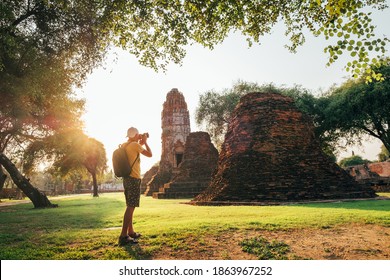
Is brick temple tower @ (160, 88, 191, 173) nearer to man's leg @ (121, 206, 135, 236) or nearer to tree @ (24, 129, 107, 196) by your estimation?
tree @ (24, 129, 107, 196)

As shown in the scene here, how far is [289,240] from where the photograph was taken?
12.3 feet

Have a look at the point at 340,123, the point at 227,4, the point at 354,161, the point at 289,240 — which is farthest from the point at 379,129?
the point at 354,161

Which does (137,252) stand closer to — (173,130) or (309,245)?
(309,245)

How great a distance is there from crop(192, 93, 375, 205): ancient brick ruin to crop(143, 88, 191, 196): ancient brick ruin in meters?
13.1

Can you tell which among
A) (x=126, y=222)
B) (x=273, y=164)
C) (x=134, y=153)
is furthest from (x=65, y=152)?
(x=126, y=222)

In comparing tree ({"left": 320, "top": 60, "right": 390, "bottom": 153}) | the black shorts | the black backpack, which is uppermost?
tree ({"left": 320, "top": 60, "right": 390, "bottom": 153})

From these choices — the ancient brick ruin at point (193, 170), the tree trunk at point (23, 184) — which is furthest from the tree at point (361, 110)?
the tree trunk at point (23, 184)

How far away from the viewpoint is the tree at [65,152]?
65.8 feet

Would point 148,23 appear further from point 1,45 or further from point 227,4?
point 1,45

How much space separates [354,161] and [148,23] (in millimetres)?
55524

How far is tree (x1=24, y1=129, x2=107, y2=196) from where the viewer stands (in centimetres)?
2006

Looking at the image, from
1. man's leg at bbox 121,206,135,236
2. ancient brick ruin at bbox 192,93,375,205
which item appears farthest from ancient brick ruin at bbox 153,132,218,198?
man's leg at bbox 121,206,135,236

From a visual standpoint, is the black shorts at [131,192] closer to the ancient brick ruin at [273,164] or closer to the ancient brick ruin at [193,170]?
the ancient brick ruin at [273,164]

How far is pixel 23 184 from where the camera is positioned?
12.3 metres
